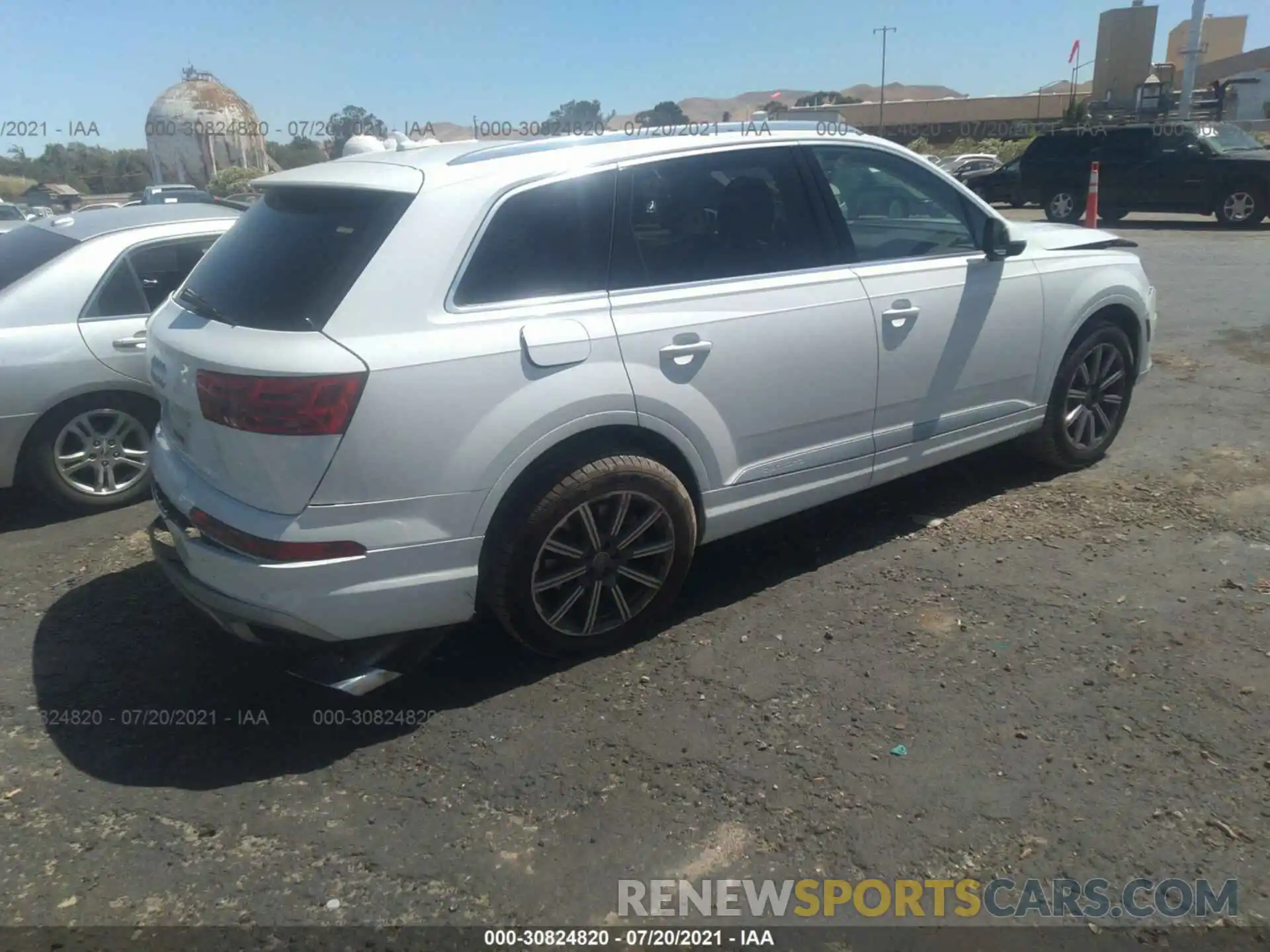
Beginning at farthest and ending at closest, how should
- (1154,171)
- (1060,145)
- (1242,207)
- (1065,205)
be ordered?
(1060,145), (1065,205), (1154,171), (1242,207)

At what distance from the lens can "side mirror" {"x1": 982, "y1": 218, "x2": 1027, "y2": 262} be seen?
4.47 m

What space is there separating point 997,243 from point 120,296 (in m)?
4.45

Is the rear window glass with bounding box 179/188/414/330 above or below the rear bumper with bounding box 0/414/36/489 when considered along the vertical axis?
above

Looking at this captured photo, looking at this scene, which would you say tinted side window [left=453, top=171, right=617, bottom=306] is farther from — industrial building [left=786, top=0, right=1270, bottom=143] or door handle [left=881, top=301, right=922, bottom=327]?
industrial building [left=786, top=0, right=1270, bottom=143]

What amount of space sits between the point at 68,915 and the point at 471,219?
2291 mm

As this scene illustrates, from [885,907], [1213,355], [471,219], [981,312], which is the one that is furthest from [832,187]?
[1213,355]

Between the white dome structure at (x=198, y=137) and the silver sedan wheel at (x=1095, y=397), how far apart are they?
46.8 m

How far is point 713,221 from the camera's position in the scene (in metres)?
3.80

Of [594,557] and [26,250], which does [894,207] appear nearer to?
[594,557]

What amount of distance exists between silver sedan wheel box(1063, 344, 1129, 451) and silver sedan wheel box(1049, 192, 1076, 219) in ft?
50.8

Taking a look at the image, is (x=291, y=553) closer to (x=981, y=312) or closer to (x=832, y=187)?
(x=832, y=187)

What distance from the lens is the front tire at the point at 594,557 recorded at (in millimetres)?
3312

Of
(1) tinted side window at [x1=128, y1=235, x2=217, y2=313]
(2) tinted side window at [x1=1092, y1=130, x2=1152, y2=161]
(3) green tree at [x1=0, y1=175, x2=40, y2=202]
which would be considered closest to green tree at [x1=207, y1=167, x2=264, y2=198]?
(3) green tree at [x1=0, y1=175, x2=40, y2=202]

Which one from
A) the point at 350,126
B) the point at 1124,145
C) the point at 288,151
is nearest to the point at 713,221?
the point at 350,126
